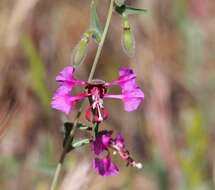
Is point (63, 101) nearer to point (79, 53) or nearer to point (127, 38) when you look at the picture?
point (79, 53)

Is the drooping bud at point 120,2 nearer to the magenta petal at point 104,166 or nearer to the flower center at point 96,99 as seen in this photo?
the flower center at point 96,99

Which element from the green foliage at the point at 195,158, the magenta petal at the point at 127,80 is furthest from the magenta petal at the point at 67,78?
the green foliage at the point at 195,158

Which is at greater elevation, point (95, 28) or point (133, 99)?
point (95, 28)

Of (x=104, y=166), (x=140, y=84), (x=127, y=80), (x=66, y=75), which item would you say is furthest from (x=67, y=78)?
(x=140, y=84)

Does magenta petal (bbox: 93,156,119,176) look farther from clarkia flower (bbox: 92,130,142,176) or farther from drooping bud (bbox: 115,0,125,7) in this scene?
drooping bud (bbox: 115,0,125,7)

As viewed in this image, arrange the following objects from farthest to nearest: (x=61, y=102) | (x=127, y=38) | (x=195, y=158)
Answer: (x=195, y=158), (x=127, y=38), (x=61, y=102)

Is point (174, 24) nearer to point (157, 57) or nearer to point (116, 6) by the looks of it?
point (157, 57)
